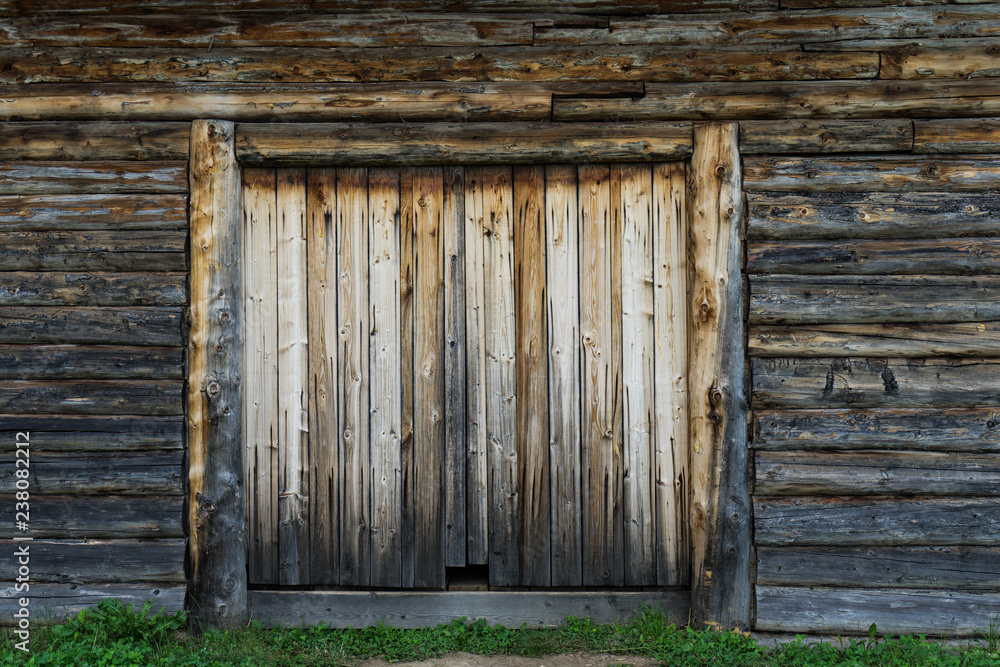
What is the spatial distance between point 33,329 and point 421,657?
2.54m

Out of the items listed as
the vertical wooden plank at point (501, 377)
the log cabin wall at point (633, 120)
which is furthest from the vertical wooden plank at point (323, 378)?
the vertical wooden plank at point (501, 377)

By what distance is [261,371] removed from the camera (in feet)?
11.4

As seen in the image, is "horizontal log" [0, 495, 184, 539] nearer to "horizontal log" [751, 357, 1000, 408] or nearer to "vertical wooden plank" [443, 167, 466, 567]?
"vertical wooden plank" [443, 167, 466, 567]

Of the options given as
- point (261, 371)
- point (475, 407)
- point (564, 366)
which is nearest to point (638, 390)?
point (564, 366)

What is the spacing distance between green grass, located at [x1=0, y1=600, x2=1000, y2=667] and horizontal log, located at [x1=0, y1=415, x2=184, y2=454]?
79cm

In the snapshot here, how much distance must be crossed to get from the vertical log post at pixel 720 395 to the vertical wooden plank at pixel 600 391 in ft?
1.33

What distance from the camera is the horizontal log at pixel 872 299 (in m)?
3.22

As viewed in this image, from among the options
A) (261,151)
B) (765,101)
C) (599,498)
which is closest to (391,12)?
(261,151)

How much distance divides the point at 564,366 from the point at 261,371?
1.59m

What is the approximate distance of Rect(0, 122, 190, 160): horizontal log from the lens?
11.0 ft

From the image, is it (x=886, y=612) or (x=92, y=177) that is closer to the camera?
(x=886, y=612)

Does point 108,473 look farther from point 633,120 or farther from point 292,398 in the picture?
point 633,120

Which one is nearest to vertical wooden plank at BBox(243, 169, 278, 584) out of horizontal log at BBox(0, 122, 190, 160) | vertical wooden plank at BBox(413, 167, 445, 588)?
horizontal log at BBox(0, 122, 190, 160)

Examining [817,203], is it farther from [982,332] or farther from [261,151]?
[261,151]
